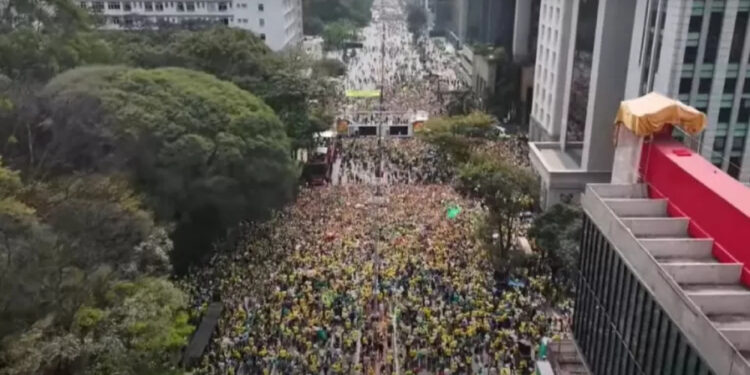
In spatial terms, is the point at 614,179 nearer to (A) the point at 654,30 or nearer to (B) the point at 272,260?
(A) the point at 654,30

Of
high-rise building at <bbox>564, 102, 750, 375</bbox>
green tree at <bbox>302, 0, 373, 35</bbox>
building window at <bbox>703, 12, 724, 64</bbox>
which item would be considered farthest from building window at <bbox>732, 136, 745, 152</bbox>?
green tree at <bbox>302, 0, 373, 35</bbox>

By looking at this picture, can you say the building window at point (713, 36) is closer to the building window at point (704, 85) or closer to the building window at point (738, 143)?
the building window at point (704, 85)

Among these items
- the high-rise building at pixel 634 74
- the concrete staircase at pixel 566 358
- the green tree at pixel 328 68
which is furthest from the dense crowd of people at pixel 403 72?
the concrete staircase at pixel 566 358

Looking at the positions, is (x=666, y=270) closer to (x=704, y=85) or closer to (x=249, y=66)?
(x=704, y=85)

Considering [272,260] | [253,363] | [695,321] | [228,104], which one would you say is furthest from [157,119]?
[695,321]

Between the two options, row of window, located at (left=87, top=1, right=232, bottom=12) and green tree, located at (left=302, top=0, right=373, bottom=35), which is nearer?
row of window, located at (left=87, top=1, right=232, bottom=12)

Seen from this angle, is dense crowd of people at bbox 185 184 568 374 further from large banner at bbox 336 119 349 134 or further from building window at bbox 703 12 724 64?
large banner at bbox 336 119 349 134

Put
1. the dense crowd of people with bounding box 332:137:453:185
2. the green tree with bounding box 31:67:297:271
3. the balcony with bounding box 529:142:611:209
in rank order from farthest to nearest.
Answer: the dense crowd of people with bounding box 332:137:453:185 → the balcony with bounding box 529:142:611:209 → the green tree with bounding box 31:67:297:271
